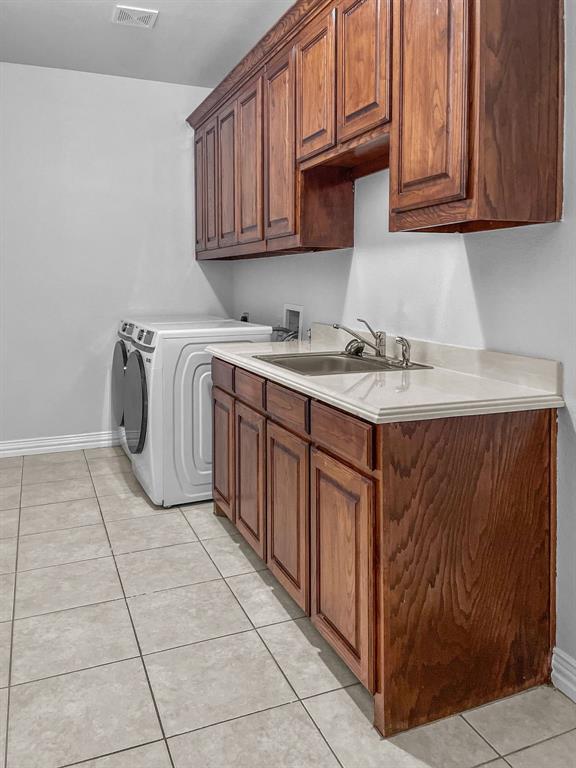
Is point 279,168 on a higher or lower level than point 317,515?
higher

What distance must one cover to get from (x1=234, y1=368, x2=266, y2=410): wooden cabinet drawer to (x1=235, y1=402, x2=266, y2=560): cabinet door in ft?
0.14

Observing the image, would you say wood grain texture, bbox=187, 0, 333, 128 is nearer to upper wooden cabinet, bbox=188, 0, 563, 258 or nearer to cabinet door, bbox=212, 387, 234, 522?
upper wooden cabinet, bbox=188, 0, 563, 258

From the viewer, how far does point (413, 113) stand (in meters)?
1.85

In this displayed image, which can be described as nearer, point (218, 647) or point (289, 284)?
point (218, 647)

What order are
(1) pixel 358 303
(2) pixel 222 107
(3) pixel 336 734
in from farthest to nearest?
1. (2) pixel 222 107
2. (1) pixel 358 303
3. (3) pixel 336 734

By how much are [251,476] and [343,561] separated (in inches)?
32.3

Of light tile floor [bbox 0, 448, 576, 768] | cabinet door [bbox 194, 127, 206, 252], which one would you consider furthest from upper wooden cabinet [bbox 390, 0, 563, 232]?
cabinet door [bbox 194, 127, 206, 252]

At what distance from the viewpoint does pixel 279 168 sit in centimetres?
289

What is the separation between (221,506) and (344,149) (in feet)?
5.57

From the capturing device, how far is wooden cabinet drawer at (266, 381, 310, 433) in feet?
6.60

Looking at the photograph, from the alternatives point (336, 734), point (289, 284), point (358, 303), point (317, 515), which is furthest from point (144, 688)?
point (289, 284)

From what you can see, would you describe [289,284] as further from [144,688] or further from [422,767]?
[422,767]

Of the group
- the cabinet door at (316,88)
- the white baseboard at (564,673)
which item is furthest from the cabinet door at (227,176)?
the white baseboard at (564,673)

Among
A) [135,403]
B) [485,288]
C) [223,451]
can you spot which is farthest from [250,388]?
[135,403]
